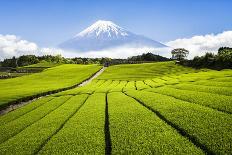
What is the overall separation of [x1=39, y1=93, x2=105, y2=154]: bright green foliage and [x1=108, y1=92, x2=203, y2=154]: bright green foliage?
76 centimetres

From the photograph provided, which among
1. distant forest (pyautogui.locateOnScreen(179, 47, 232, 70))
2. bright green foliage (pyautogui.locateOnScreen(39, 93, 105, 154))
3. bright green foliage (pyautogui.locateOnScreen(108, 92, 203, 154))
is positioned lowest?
bright green foliage (pyautogui.locateOnScreen(39, 93, 105, 154))

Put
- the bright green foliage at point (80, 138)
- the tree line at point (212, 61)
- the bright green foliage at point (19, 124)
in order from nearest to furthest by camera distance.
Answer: the bright green foliage at point (80, 138), the bright green foliage at point (19, 124), the tree line at point (212, 61)

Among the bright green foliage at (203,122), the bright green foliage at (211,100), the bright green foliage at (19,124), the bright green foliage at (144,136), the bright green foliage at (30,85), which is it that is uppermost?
the bright green foliage at (211,100)

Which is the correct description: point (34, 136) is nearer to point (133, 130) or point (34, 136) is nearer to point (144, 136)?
point (133, 130)

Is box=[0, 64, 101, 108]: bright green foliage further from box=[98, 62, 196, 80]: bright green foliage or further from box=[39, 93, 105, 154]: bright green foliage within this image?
box=[39, 93, 105, 154]: bright green foliage

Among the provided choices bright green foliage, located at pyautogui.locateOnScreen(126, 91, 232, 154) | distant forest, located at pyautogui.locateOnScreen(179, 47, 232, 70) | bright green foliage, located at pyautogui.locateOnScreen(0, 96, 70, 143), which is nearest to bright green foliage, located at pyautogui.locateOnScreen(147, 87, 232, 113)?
bright green foliage, located at pyautogui.locateOnScreen(126, 91, 232, 154)

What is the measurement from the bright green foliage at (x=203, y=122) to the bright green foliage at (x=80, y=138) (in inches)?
177

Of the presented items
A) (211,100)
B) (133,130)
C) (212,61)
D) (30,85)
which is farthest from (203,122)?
(212,61)

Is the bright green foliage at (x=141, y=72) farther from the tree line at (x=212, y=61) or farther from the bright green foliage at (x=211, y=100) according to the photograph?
the bright green foliage at (x=211, y=100)

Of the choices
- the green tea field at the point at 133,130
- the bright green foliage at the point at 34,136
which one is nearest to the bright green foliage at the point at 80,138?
the green tea field at the point at 133,130

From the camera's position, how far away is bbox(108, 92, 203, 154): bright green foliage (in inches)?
563

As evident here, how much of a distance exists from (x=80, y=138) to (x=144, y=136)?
354 cm

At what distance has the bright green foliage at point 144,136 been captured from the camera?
47.0 ft

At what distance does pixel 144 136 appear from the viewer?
639 inches
